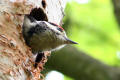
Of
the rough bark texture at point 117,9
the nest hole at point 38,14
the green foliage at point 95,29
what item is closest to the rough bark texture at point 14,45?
the nest hole at point 38,14

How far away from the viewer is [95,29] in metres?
5.86

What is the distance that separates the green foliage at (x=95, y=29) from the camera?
220 inches

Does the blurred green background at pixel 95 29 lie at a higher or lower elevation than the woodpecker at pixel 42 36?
lower

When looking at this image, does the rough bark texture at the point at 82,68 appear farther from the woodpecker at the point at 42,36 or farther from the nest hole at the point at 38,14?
the woodpecker at the point at 42,36

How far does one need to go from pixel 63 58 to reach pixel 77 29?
1629 mm

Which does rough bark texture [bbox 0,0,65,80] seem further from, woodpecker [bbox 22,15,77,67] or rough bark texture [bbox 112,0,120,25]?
rough bark texture [bbox 112,0,120,25]

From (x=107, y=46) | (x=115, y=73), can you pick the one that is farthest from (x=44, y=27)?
(x=107, y=46)

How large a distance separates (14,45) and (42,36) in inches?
14.2

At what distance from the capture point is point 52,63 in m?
4.27

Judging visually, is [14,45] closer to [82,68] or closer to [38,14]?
[38,14]

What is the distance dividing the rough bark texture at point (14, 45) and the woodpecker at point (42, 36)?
0.14 meters

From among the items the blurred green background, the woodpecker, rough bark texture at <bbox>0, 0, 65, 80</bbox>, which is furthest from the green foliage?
rough bark texture at <bbox>0, 0, 65, 80</bbox>

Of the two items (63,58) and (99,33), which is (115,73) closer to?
(63,58)

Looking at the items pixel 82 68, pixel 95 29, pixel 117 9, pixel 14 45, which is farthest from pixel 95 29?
pixel 14 45
